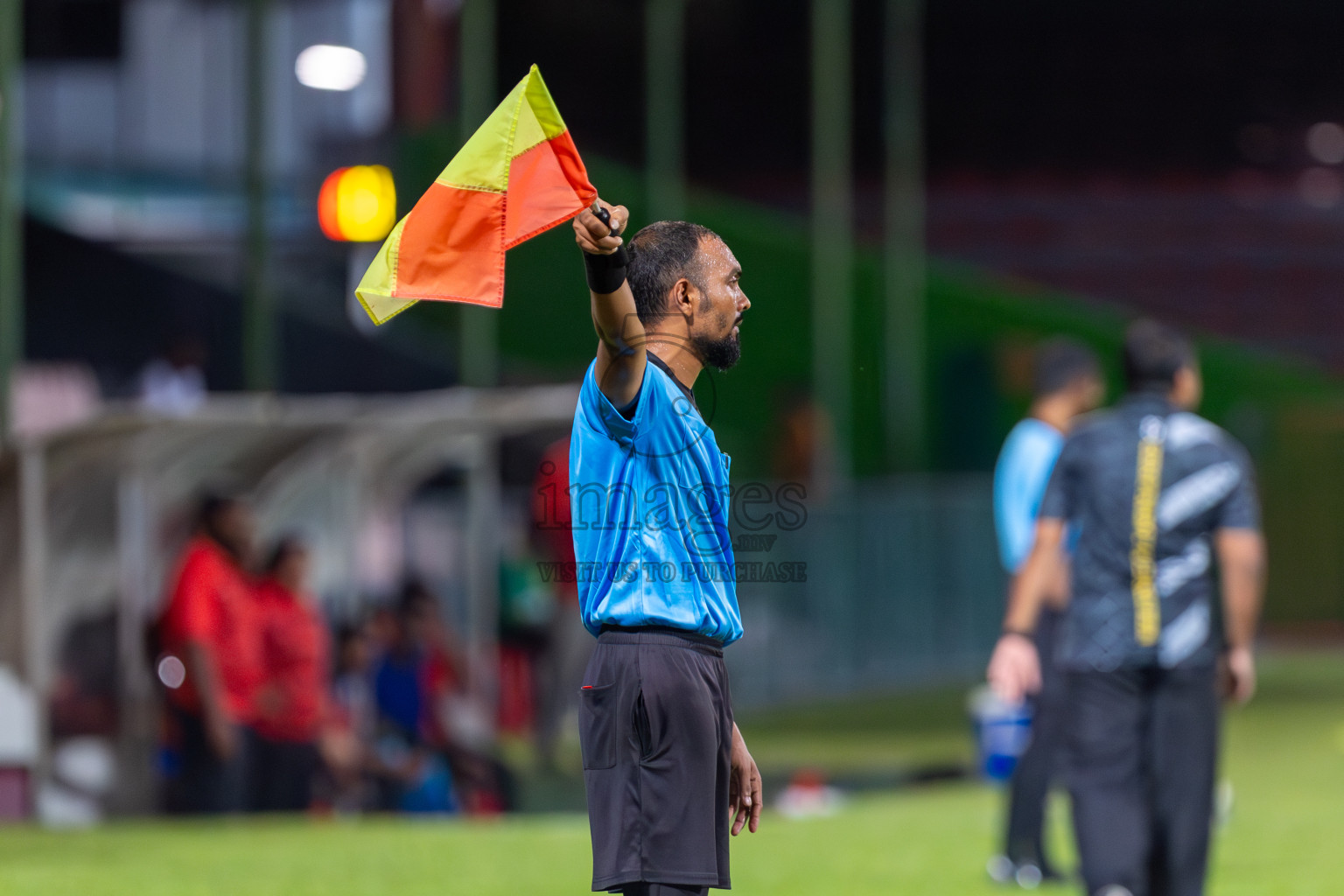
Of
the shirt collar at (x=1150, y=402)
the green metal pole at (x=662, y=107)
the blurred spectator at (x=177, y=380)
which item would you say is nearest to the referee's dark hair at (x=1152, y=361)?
the shirt collar at (x=1150, y=402)

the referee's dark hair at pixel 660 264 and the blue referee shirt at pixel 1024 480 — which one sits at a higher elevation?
the referee's dark hair at pixel 660 264

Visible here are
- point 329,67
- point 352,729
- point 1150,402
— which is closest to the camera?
point 1150,402

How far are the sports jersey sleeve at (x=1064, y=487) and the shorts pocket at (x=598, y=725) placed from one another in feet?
9.71

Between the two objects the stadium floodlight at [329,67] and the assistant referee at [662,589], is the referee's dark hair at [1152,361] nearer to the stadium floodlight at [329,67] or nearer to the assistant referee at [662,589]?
the assistant referee at [662,589]

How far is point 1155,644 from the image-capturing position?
645 cm

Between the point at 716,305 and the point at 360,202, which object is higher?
the point at 360,202

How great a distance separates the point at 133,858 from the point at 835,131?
1513 centimetres

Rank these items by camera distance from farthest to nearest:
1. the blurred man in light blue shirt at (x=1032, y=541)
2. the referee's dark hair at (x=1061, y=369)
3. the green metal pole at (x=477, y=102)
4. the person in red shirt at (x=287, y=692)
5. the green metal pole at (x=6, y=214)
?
the green metal pole at (x=477, y=102), the green metal pole at (x=6, y=214), the person in red shirt at (x=287, y=692), the referee's dark hair at (x=1061, y=369), the blurred man in light blue shirt at (x=1032, y=541)

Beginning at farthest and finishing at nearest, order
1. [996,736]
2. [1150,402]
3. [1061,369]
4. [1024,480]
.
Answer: [996,736]
[1061,369]
[1024,480]
[1150,402]

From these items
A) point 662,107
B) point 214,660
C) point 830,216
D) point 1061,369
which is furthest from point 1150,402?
point 662,107

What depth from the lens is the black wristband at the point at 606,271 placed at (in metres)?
3.78

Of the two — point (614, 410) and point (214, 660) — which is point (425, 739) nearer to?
point (214, 660)

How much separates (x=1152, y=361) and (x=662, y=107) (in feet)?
57.7

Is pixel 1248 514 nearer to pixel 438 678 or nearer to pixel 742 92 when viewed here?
pixel 438 678
